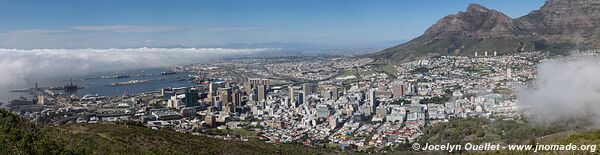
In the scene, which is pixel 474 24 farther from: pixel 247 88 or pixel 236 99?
pixel 236 99

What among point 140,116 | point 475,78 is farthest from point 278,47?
point 140,116

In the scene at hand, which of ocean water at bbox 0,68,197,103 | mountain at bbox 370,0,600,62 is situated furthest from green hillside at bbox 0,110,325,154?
mountain at bbox 370,0,600,62

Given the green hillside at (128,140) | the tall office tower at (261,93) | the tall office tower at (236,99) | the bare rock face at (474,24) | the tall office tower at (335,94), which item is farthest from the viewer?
the bare rock face at (474,24)

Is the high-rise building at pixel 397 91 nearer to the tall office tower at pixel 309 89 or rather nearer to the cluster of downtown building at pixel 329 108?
the cluster of downtown building at pixel 329 108

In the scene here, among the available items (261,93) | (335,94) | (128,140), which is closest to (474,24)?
(335,94)

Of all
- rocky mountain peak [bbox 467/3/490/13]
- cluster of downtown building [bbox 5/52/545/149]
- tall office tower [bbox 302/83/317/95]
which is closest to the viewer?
cluster of downtown building [bbox 5/52/545/149]

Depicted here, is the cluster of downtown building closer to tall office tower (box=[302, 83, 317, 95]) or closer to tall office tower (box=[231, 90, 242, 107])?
tall office tower (box=[231, 90, 242, 107])

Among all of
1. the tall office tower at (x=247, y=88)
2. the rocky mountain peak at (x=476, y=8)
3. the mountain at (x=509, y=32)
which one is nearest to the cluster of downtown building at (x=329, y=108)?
the tall office tower at (x=247, y=88)

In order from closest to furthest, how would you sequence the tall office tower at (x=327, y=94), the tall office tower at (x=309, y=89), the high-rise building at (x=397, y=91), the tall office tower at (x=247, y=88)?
the high-rise building at (x=397, y=91), the tall office tower at (x=327, y=94), the tall office tower at (x=309, y=89), the tall office tower at (x=247, y=88)

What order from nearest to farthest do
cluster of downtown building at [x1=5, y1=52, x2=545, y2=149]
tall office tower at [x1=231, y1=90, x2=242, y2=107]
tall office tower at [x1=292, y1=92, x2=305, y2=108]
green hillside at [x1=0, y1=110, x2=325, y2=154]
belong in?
1. green hillside at [x1=0, y1=110, x2=325, y2=154]
2. cluster of downtown building at [x1=5, y1=52, x2=545, y2=149]
3. tall office tower at [x1=292, y1=92, x2=305, y2=108]
4. tall office tower at [x1=231, y1=90, x2=242, y2=107]
